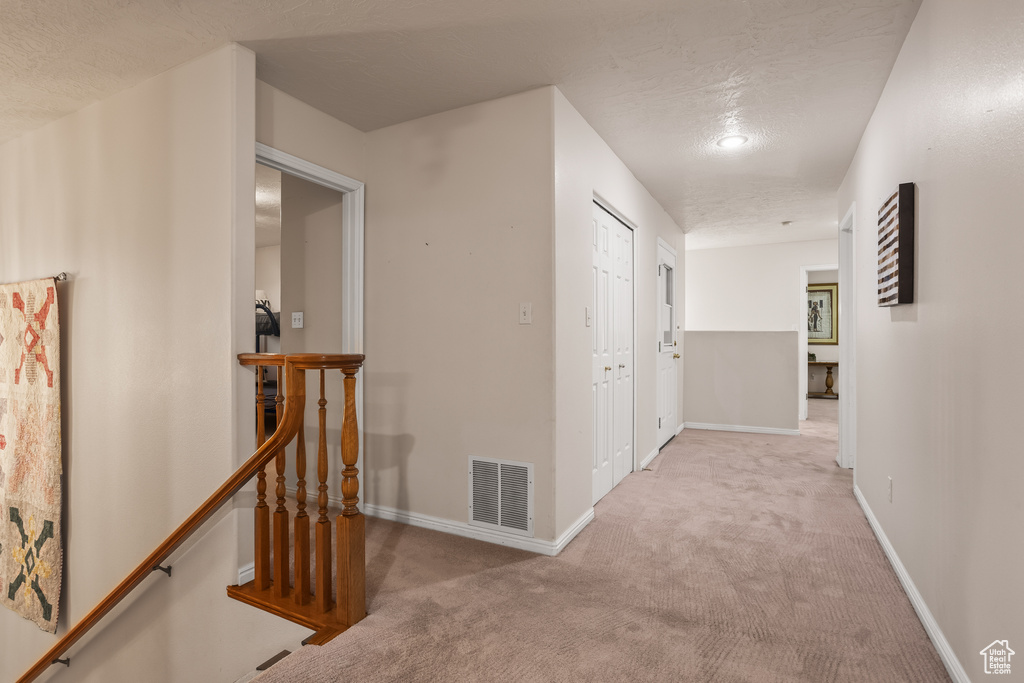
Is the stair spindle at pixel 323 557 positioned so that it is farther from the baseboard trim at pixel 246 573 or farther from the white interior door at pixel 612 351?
the white interior door at pixel 612 351

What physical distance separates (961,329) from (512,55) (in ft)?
6.48

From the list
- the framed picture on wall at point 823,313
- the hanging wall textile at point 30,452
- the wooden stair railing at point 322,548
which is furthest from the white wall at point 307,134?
the framed picture on wall at point 823,313

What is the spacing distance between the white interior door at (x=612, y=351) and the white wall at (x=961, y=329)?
150 centimetres

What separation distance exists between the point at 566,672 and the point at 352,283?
2348 mm

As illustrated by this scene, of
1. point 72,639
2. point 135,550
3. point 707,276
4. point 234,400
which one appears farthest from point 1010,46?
point 707,276

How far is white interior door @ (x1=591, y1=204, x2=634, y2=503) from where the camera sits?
3289 mm

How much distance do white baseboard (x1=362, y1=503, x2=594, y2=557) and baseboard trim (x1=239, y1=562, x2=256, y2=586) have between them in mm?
868

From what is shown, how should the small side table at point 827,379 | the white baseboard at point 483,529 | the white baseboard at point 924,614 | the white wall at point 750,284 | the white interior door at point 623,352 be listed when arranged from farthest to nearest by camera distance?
the small side table at point 827,379 → the white wall at point 750,284 → the white interior door at point 623,352 → the white baseboard at point 483,529 → the white baseboard at point 924,614

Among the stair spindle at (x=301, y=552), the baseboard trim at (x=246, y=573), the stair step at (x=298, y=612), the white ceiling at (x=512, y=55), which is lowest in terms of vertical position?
the stair step at (x=298, y=612)

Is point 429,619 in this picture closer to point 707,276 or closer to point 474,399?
point 474,399

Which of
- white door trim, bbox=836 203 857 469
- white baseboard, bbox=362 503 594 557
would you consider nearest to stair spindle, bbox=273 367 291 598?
white baseboard, bbox=362 503 594 557

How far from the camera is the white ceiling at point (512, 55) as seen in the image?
2008mm

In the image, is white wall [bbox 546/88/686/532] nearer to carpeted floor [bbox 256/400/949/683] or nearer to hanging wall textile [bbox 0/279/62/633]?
carpeted floor [bbox 256/400/949/683]

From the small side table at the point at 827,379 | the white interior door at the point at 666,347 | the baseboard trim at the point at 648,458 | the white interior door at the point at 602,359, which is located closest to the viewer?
the white interior door at the point at 602,359
